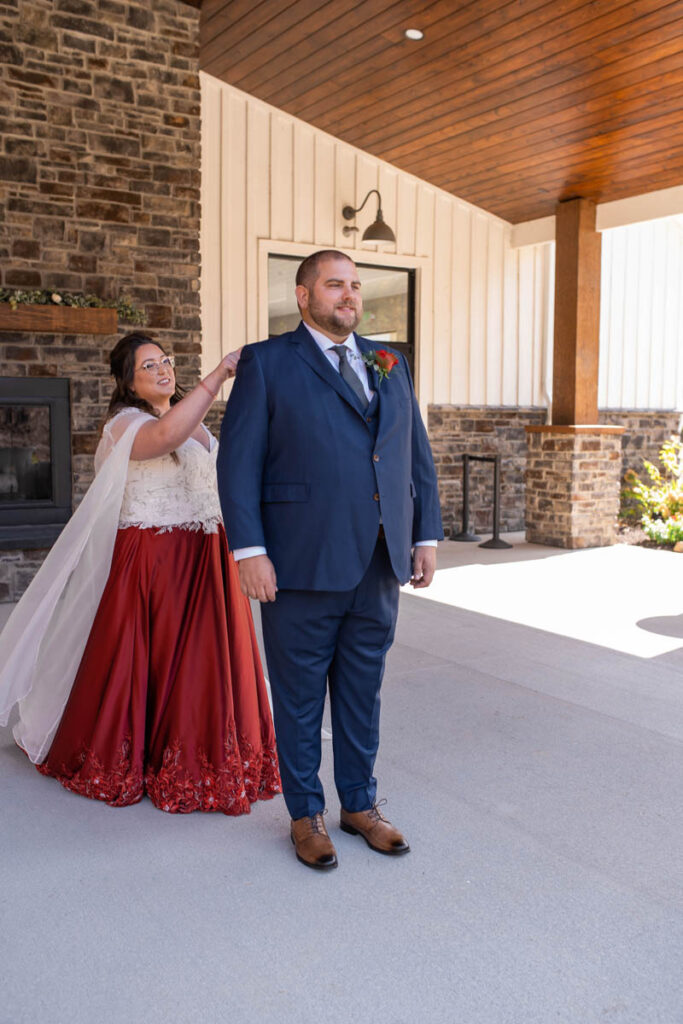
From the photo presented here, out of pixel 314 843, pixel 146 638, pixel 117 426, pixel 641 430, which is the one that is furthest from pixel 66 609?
pixel 641 430

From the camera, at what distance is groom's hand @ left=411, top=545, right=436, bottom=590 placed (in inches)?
102

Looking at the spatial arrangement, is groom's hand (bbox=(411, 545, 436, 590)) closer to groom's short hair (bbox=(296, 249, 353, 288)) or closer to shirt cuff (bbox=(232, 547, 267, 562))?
shirt cuff (bbox=(232, 547, 267, 562))

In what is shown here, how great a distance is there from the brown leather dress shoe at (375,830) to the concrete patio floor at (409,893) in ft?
0.11

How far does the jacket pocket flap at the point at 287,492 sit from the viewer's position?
92.6 inches

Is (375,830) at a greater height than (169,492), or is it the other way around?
(169,492)

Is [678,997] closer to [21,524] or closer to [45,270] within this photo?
[21,524]

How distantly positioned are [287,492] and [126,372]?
3.41 ft

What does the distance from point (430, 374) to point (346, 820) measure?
715 cm

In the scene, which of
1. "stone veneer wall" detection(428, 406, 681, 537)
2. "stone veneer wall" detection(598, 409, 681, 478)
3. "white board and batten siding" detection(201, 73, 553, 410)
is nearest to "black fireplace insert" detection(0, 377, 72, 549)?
"white board and batten siding" detection(201, 73, 553, 410)

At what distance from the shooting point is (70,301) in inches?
248

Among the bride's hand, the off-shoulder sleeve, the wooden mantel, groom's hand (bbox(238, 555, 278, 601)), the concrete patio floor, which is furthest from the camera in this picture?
the wooden mantel

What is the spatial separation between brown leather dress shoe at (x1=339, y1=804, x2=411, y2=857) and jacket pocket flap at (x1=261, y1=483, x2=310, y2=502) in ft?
3.14

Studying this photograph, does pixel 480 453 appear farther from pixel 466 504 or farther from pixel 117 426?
pixel 117 426

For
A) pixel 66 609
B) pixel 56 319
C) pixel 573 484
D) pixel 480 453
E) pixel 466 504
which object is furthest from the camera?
pixel 480 453
